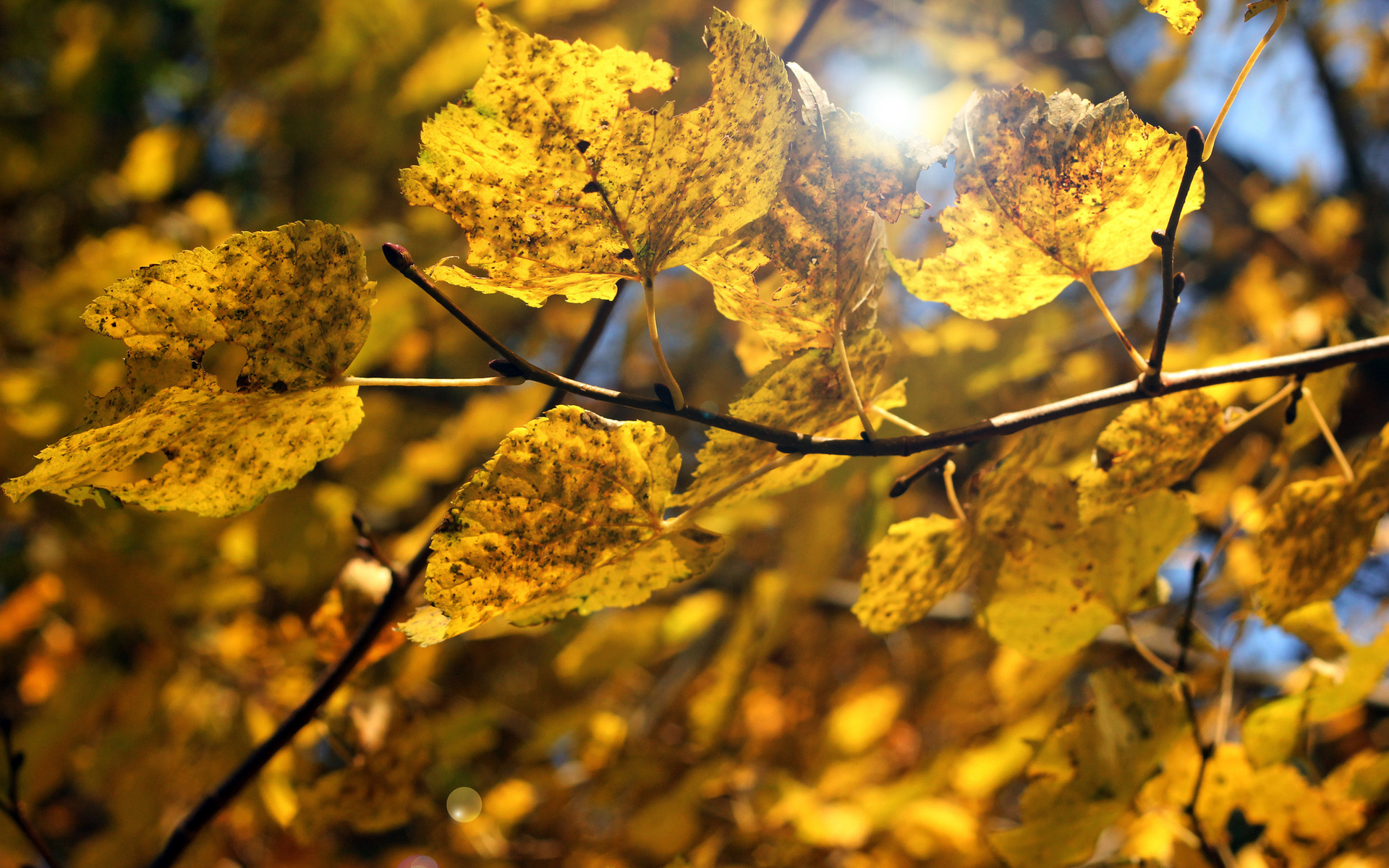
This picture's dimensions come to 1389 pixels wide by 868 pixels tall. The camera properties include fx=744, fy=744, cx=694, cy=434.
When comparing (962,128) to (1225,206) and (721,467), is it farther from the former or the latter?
(1225,206)

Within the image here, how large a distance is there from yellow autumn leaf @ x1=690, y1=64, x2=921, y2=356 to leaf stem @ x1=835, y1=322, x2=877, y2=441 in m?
0.01

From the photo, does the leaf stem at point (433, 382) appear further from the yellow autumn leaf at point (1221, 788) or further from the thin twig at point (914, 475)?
the yellow autumn leaf at point (1221, 788)

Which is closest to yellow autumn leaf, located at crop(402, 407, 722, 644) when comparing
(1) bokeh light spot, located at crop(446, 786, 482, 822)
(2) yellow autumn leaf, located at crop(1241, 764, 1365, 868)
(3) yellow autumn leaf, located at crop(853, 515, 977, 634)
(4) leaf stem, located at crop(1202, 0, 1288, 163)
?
(3) yellow autumn leaf, located at crop(853, 515, 977, 634)

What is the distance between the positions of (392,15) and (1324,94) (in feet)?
7.03

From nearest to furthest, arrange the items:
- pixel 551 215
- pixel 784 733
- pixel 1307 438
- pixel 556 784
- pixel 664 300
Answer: pixel 551 215
pixel 1307 438
pixel 556 784
pixel 784 733
pixel 664 300

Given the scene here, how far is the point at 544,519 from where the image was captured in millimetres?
268

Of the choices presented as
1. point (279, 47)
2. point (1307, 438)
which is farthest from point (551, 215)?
point (279, 47)

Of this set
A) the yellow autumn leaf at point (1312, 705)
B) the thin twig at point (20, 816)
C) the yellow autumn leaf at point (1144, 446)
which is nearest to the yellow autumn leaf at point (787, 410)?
the yellow autumn leaf at point (1144, 446)

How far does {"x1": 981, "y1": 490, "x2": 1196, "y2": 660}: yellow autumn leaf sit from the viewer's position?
0.39 metres

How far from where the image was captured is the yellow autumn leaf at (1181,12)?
9.9 inches

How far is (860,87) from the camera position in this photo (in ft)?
5.19

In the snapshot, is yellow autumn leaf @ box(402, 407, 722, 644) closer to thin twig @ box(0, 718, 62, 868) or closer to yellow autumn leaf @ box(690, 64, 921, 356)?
yellow autumn leaf @ box(690, 64, 921, 356)

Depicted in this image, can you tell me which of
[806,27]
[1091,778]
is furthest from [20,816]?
[806,27]

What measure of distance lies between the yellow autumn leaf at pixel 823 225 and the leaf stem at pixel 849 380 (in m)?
0.01
